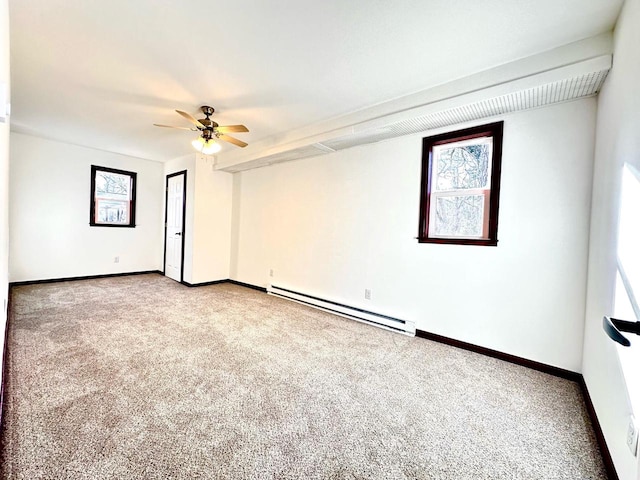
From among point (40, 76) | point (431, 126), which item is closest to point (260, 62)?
point (431, 126)

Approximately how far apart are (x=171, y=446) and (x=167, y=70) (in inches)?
109

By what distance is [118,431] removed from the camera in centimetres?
154

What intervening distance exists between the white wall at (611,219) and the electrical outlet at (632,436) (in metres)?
0.04

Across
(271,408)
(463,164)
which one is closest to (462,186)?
(463,164)

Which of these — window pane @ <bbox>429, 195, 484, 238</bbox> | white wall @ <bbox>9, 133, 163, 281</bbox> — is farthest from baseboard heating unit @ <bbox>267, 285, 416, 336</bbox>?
white wall @ <bbox>9, 133, 163, 281</bbox>

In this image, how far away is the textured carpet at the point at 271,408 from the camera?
4.51 ft

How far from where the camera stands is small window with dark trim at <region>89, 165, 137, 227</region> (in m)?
5.27

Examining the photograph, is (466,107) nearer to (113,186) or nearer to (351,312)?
(351,312)

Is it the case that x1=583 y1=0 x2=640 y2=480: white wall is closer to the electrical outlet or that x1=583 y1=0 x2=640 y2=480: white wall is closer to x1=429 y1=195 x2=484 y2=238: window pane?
the electrical outlet

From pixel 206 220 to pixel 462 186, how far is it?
14.0ft

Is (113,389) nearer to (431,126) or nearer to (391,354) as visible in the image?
(391,354)

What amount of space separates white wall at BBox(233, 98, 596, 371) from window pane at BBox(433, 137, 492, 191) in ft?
0.64

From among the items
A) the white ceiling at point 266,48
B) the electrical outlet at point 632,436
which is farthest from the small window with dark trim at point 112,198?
the electrical outlet at point 632,436

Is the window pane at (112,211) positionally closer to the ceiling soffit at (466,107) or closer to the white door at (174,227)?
the white door at (174,227)
